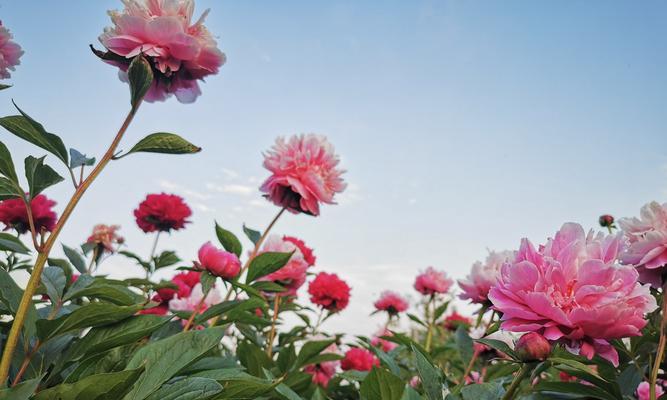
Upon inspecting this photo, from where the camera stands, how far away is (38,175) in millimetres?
961

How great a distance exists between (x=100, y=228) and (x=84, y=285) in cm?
158

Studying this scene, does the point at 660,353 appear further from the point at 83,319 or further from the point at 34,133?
the point at 34,133

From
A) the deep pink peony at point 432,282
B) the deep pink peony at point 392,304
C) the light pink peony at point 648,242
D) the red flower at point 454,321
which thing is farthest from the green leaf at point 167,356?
the red flower at point 454,321

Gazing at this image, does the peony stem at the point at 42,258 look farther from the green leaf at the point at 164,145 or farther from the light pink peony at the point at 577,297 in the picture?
the light pink peony at the point at 577,297

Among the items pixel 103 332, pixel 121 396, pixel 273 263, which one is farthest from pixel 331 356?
pixel 121 396

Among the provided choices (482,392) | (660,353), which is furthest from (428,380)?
(660,353)

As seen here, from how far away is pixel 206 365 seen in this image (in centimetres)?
111

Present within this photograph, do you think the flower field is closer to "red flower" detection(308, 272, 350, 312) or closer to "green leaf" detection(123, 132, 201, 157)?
"green leaf" detection(123, 132, 201, 157)

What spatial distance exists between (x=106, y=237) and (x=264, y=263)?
4.85 feet

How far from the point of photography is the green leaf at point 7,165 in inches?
35.8

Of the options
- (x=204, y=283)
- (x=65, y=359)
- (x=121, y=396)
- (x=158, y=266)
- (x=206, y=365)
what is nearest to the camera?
(x=121, y=396)

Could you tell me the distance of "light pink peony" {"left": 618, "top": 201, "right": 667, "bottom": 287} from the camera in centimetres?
97

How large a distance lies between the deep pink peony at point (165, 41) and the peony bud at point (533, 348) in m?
0.78

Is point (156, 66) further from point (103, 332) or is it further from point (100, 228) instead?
point (100, 228)
